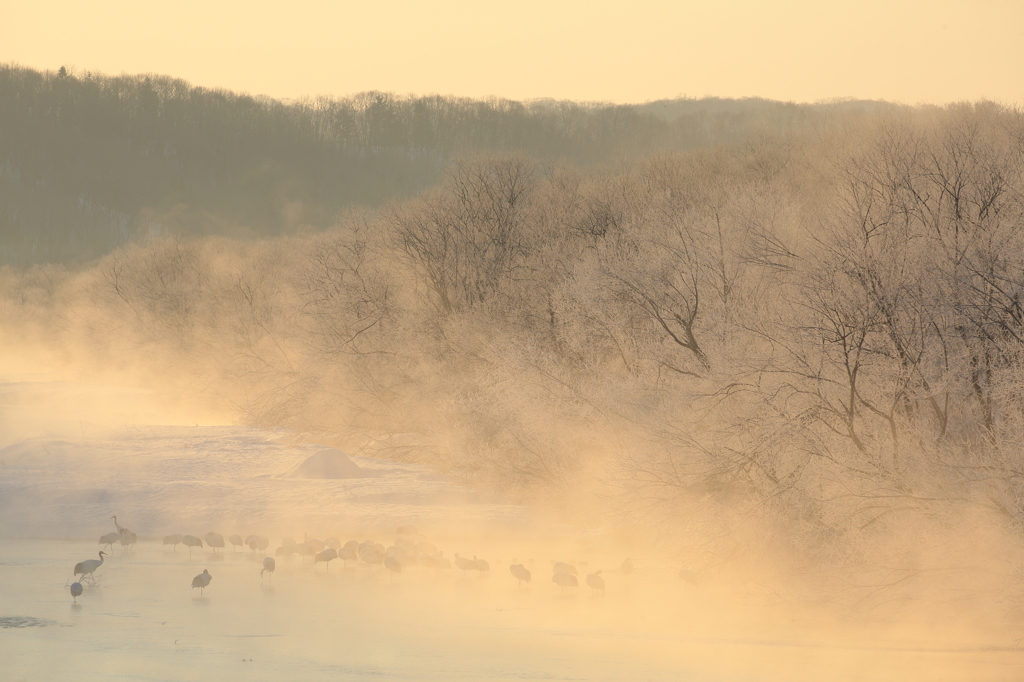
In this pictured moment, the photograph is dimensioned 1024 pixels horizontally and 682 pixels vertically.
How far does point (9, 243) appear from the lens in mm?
104688

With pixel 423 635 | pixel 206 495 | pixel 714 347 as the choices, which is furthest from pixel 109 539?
pixel 714 347

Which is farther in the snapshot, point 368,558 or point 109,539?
point 109,539

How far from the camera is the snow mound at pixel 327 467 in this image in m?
20.9

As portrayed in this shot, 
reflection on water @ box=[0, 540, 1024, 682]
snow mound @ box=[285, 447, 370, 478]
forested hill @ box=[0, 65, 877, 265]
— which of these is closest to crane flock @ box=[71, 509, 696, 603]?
reflection on water @ box=[0, 540, 1024, 682]

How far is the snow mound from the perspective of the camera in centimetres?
2094

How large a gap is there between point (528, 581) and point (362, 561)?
256 cm

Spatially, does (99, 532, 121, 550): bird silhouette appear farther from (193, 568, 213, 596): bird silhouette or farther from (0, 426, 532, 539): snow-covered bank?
(193, 568, 213, 596): bird silhouette

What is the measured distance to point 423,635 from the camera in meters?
10.4

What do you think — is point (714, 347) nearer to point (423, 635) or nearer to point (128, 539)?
point (423, 635)

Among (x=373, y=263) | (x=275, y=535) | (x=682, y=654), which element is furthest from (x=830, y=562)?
(x=373, y=263)

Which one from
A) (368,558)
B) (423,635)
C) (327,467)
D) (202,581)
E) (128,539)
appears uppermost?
(423,635)

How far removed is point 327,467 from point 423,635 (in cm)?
1103

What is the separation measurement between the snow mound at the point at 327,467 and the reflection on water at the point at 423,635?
23.2 feet

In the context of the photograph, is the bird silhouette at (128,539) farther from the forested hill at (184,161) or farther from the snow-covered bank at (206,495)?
the forested hill at (184,161)
